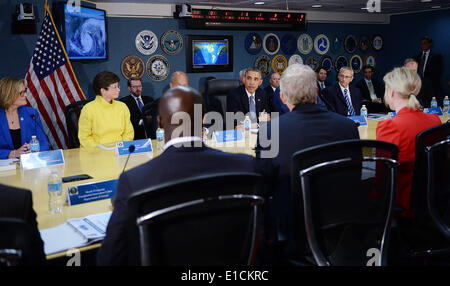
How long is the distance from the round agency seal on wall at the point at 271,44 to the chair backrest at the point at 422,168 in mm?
6595

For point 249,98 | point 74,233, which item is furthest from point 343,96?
point 74,233

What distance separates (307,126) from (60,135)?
3748mm

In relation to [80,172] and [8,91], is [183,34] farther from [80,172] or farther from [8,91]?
[80,172]

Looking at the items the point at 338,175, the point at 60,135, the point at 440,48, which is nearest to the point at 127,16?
the point at 60,135

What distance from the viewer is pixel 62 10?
503 centimetres

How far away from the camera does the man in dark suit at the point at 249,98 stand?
4859 mm

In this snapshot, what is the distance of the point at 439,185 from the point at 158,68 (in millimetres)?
5711

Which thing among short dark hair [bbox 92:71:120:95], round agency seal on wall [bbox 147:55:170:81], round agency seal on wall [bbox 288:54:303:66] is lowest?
short dark hair [bbox 92:71:120:95]

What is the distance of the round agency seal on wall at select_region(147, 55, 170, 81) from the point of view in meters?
6.97

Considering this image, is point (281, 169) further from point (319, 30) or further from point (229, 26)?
point (319, 30)

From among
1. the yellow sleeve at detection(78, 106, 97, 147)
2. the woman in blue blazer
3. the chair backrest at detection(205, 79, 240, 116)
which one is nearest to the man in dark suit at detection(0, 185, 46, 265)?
the woman in blue blazer

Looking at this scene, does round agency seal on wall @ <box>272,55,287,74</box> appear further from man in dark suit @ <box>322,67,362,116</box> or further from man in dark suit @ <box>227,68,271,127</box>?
man in dark suit @ <box>227,68,271,127</box>

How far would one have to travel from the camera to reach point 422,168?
6.29ft

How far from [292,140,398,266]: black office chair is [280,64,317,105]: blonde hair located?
51cm
